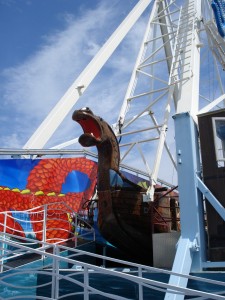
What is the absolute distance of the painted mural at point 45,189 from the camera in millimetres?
11531

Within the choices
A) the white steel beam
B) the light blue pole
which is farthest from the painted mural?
the light blue pole

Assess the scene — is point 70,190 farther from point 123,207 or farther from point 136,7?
point 136,7

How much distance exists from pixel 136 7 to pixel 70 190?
26.1 feet

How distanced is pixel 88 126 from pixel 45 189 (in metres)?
4.72

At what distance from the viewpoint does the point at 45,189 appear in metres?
13.2

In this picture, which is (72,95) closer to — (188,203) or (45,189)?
(45,189)

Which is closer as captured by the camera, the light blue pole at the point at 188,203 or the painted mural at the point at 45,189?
the light blue pole at the point at 188,203

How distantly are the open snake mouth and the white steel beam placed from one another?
302 cm

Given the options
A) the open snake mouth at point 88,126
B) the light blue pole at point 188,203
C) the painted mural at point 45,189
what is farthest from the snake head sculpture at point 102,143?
the painted mural at point 45,189

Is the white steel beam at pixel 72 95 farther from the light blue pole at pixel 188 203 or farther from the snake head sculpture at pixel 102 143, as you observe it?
the light blue pole at pixel 188 203

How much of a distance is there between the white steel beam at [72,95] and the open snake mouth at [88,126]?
119 inches

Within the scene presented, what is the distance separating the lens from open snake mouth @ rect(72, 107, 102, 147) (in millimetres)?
9070

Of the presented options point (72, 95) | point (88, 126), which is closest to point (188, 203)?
point (88, 126)

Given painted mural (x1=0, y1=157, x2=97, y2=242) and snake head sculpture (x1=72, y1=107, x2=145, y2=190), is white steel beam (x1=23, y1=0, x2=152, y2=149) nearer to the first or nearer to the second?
painted mural (x1=0, y1=157, x2=97, y2=242)
